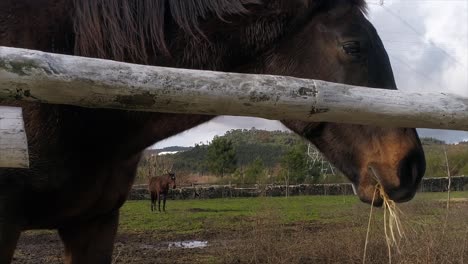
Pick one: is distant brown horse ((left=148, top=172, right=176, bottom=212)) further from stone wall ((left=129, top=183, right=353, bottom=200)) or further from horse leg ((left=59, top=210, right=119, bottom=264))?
horse leg ((left=59, top=210, right=119, bottom=264))

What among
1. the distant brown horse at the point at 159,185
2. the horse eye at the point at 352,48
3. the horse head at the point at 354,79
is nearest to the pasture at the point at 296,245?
the horse head at the point at 354,79

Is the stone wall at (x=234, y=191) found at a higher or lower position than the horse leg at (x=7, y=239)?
lower

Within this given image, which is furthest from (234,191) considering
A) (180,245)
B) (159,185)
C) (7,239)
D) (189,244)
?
(7,239)

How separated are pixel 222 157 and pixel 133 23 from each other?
150ft

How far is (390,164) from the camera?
249 centimetres

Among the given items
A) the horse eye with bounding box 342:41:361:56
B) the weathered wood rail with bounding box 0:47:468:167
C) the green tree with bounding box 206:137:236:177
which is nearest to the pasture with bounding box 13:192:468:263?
the horse eye with bounding box 342:41:361:56

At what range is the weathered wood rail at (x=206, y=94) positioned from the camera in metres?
1.41

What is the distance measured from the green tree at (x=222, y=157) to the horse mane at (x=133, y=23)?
44.7 meters

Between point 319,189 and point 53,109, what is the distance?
126 feet

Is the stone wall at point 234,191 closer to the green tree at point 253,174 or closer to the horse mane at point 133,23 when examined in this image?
the green tree at point 253,174

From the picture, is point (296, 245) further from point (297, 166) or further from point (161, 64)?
point (297, 166)

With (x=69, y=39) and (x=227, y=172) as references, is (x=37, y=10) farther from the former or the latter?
(x=227, y=172)

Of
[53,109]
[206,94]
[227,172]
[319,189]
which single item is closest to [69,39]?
[53,109]

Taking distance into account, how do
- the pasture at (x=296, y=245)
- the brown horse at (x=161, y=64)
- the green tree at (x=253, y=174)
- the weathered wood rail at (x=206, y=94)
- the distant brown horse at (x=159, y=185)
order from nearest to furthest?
the weathered wood rail at (x=206, y=94), the brown horse at (x=161, y=64), the pasture at (x=296, y=245), the distant brown horse at (x=159, y=185), the green tree at (x=253, y=174)
